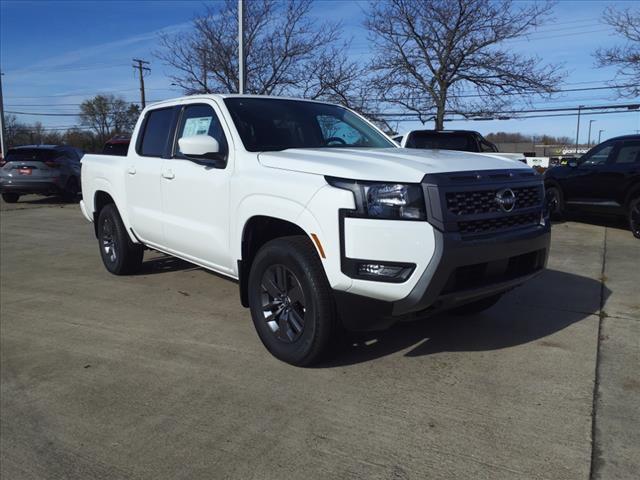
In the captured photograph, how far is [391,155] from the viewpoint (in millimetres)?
3758

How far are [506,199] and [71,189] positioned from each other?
15199mm

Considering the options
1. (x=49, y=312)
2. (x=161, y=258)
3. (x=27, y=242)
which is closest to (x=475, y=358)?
(x=49, y=312)

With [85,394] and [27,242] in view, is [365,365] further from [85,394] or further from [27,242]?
[27,242]

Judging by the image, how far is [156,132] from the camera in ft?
17.9

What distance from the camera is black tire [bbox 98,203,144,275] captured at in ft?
20.0

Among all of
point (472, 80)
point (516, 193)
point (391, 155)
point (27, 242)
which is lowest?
point (27, 242)

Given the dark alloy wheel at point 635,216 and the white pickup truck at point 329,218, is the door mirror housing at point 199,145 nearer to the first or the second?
the white pickup truck at point 329,218

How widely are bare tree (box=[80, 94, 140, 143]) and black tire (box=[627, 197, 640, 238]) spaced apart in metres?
67.4

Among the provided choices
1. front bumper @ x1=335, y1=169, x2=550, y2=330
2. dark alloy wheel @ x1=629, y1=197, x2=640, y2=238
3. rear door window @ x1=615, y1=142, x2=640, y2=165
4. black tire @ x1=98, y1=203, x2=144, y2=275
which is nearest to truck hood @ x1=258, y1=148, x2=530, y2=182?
front bumper @ x1=335, y1=169, x2=550, y2=330

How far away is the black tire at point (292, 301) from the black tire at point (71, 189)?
45.5 feet

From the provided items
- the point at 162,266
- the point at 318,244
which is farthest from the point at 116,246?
the point at 318,244

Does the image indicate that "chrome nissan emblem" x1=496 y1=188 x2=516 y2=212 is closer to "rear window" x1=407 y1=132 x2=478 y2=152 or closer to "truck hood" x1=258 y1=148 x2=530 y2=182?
"truck hood" x1=258 y1=148 x2=530 y2=182

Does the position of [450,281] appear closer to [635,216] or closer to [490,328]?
[490,328]

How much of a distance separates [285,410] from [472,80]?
18.9 meters
